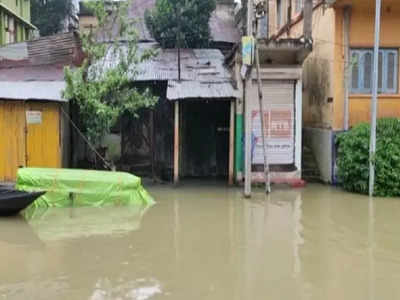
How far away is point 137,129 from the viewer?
1501cm

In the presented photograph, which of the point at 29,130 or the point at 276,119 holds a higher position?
the point at 276,119

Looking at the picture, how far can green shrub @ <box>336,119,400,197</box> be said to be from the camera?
11703mm

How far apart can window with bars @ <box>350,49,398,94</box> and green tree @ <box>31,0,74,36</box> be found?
73.2 feet

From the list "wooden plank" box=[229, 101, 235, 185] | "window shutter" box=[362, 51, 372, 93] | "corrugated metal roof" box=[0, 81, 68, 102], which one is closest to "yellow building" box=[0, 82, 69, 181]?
"corrugated metal roof" box=[0, 81, 68, 102]

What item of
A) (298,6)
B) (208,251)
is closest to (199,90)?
(298,6)

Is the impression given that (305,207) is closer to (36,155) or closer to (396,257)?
(396,257)

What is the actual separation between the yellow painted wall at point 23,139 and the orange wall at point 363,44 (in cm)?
710

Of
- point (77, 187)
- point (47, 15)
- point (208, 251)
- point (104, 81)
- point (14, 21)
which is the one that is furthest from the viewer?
point (47, 15)

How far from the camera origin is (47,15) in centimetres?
3103

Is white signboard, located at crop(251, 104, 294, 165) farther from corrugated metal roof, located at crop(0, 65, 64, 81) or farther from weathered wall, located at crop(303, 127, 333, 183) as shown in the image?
corrugated metal roof, located at crop(0, 65, 64, 81)

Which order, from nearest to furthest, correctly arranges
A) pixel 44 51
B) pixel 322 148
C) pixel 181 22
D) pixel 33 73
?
1. pixel 33 73
2. pixel 322 148
3. pixel 44 51
4. pixel 181 22

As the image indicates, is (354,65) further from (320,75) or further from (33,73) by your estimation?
(33,73)

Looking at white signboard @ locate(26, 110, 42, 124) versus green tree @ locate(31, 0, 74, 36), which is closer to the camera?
white signboard @ locate(26, 110, 42, 124)

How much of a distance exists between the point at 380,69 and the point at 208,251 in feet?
27.7
